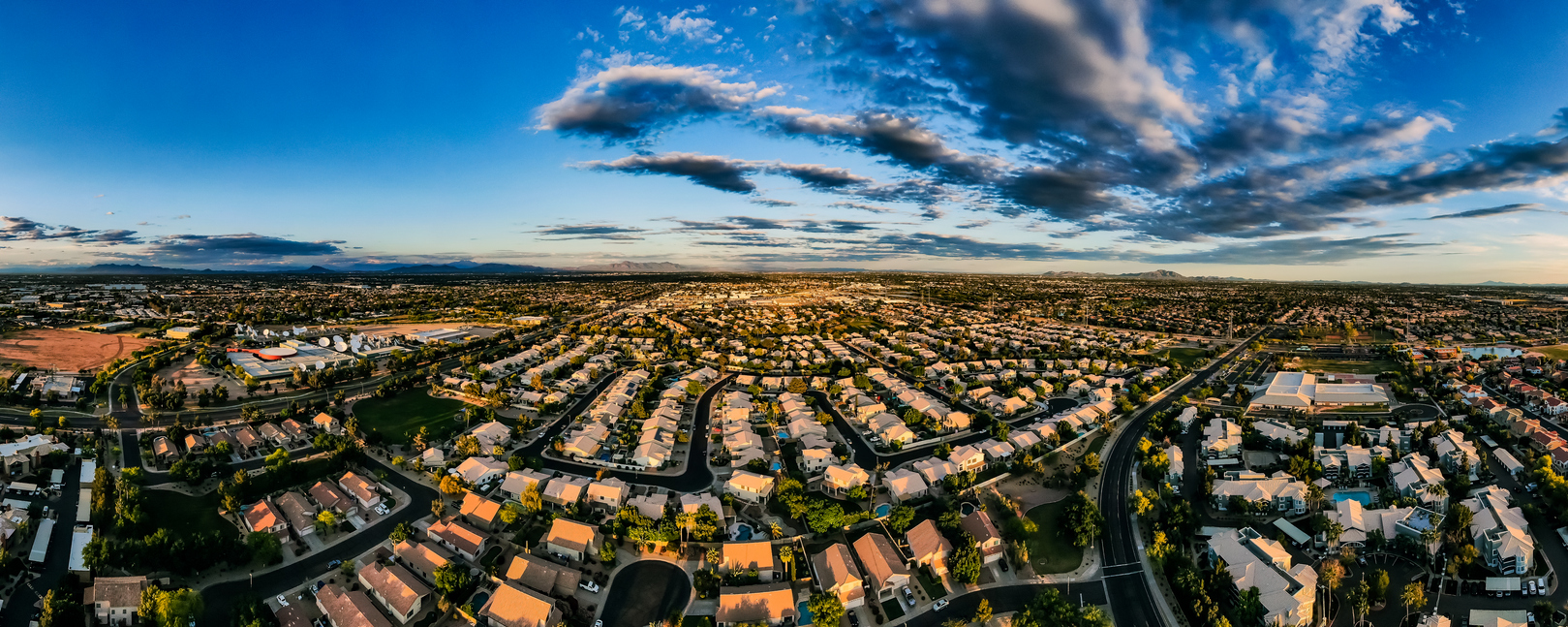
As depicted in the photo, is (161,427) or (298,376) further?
(298,376)

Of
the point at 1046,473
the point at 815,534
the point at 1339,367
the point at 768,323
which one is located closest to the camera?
the point at 815,534

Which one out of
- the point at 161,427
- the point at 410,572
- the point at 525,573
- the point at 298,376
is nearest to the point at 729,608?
the point at 525,573

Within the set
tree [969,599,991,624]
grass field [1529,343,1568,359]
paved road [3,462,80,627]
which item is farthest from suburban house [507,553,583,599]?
grass field [1529,343,1568,359]

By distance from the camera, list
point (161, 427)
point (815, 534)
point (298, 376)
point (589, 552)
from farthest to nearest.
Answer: point (298, 376) → point (161, 427) → point (815, 534) → point (589, 552)

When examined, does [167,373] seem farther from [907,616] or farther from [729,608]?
[907,616]

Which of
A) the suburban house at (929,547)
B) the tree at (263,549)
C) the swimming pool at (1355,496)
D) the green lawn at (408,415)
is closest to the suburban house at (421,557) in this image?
the tree at (263,549)

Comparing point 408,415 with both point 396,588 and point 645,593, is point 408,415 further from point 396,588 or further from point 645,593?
point 645,593
